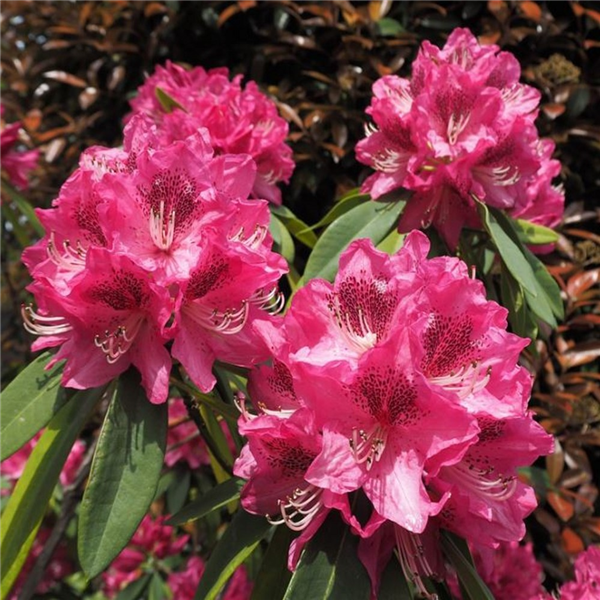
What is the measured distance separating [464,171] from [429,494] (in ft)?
1.85

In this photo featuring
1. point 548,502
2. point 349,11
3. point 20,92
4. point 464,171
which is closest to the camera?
point 464,171

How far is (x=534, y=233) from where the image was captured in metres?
1.22

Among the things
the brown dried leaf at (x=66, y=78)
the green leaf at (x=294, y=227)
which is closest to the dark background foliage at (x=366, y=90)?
the brown dried leaf at (x=66, y=78)

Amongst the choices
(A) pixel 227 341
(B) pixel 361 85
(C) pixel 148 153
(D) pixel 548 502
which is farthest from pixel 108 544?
(B) pixel 361 85

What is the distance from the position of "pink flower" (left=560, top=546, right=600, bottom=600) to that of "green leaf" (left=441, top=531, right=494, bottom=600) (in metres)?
0.26

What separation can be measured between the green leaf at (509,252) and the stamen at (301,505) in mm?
447

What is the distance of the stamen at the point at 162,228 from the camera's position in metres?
0.80

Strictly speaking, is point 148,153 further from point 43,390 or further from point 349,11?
point 349,11

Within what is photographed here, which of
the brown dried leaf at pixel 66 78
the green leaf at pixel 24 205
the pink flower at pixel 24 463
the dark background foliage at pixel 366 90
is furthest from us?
the brown dried leaf at pixel 66 78

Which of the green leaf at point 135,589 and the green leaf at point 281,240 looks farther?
the green leaf at point 135,589

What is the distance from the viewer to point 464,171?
3.62 feet

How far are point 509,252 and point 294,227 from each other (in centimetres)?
47

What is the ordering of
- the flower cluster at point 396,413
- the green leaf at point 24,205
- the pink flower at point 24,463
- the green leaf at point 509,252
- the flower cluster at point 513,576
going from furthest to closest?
the pink flower at point 24,463 < the green leaf at point 24,205 < the flower cluster at point 513,576 < the green leaf at point 509,252 < the flower cluster at point 396,413

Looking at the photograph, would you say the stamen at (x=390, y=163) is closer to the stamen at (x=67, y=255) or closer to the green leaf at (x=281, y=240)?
the green leaf at (x=281, y=240)
